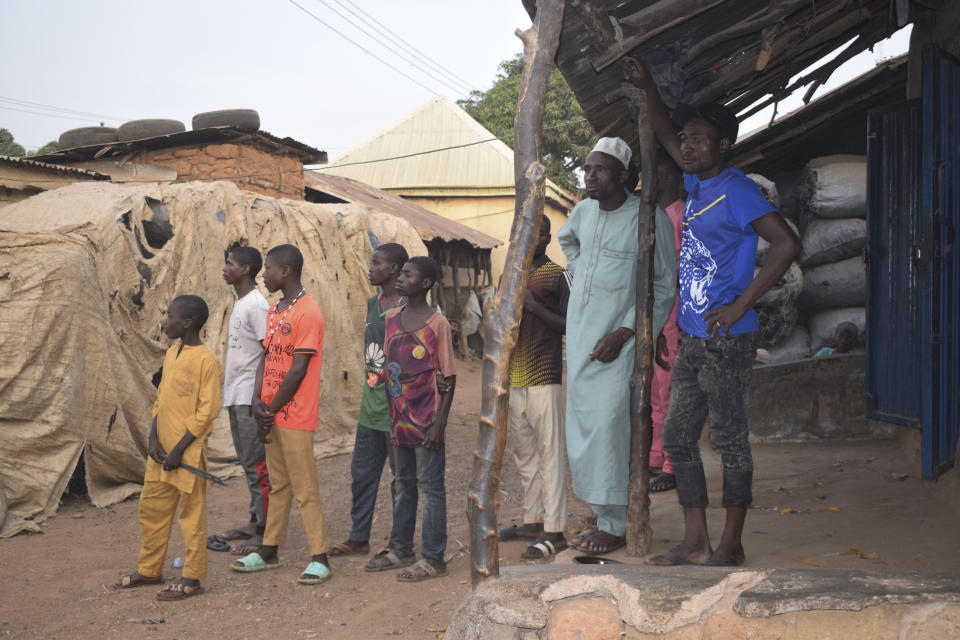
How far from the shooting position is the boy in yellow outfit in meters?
3.97

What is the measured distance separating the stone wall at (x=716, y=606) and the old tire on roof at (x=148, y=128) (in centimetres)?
1128

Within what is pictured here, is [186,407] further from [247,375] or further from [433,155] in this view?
[433,155]

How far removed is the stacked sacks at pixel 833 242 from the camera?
23.4ft

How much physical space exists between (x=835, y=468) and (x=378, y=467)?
10.5ft

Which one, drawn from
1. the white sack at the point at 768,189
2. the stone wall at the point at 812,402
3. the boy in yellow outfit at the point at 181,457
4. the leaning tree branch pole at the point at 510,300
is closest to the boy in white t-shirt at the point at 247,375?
the boy in yellow outfit at the point at 181,457

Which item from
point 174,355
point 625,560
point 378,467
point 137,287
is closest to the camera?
point 625,560

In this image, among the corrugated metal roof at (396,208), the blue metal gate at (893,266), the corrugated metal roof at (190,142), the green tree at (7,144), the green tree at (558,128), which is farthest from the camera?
the green tree at (558,128)

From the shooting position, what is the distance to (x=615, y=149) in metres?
3.76

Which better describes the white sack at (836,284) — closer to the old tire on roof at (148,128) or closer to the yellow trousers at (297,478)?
the yellow trousers at (297,478)

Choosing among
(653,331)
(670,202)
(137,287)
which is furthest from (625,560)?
(137,287)

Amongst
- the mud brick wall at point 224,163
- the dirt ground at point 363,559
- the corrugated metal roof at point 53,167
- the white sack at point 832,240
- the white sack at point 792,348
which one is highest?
the mud brick wall at point 224,163

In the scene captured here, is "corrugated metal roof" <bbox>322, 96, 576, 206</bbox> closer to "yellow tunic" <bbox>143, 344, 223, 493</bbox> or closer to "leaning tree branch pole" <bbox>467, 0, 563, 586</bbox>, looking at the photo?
"yellow tunic" <bbox>143, 344, 223, 493</bbox>

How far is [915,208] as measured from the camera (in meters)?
4.95

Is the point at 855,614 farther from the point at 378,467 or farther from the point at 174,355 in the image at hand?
the point at 174,355
